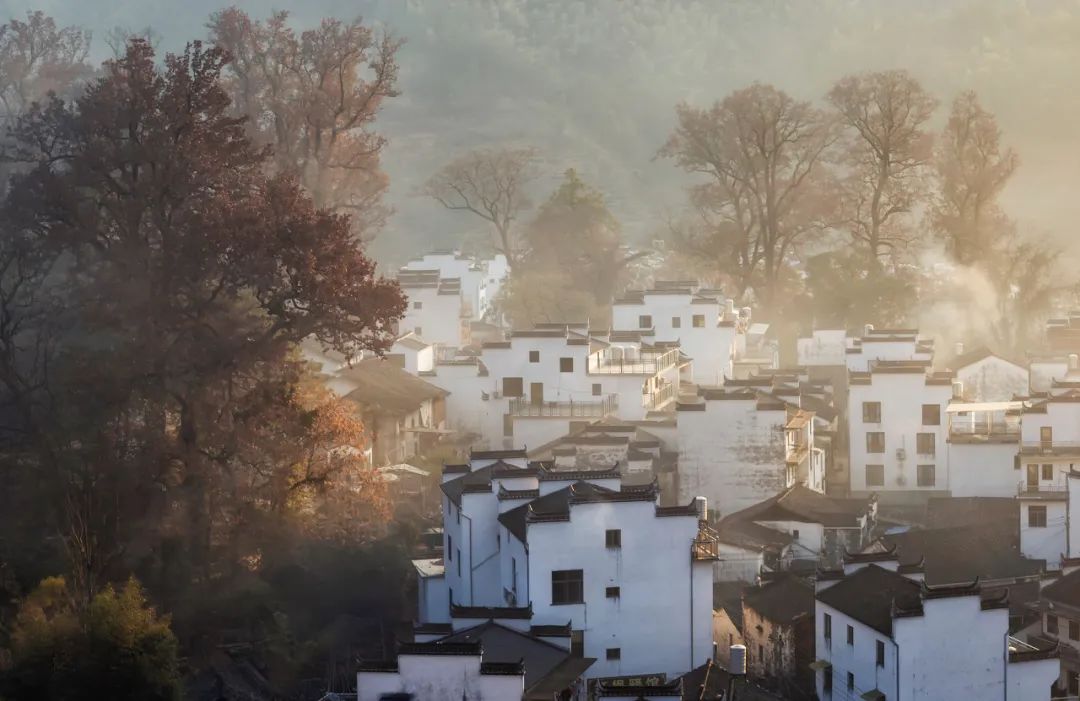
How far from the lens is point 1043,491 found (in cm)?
3391

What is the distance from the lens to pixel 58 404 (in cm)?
2673

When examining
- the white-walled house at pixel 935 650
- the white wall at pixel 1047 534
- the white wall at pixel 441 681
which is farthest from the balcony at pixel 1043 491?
the white wall at pixel 441 681

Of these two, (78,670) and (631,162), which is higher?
(631,162)

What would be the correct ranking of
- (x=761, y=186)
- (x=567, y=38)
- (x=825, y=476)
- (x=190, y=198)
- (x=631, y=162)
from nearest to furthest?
(x=190, y=198) → (x=825, y=476) → (x=761, y=186) → (x=631, y=162) → (x=567, y=38)

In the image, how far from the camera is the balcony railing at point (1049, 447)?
3600cm

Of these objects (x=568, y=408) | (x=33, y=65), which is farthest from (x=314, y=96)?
(x=33, y=65)

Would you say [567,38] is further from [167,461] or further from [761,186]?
[167,461]

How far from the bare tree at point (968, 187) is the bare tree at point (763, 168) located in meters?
3.49

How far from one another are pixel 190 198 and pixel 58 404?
136 inches

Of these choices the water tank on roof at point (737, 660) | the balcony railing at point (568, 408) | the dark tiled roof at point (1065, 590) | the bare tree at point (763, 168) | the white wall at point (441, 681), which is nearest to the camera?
the white wall at point (441, 681)

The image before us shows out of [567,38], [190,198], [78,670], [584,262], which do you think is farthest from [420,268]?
[567,38]

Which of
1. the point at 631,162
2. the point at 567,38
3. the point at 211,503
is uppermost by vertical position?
the point at 567,38

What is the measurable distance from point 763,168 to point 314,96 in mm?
19133

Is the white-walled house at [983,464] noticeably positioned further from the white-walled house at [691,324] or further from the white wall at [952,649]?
the white wall at [952,649]
